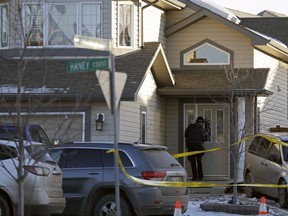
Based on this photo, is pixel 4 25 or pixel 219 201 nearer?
pixel 219 201

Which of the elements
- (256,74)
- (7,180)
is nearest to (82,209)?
(7,180)

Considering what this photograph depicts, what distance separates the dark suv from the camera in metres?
14.4

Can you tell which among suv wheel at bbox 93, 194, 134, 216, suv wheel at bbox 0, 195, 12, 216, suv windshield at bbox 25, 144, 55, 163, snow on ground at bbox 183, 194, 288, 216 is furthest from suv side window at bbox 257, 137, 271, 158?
suv windshield at bbox 25, 144, 55, 163

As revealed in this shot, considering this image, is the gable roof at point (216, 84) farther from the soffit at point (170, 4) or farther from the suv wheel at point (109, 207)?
the suv wheel at point (109, 207)

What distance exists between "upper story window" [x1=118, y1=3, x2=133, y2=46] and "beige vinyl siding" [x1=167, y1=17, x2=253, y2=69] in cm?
318

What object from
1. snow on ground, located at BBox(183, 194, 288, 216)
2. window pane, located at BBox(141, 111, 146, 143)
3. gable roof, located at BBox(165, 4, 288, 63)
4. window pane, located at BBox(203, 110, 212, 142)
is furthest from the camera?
window pane, located at BBox(203, 110, 212, 142)

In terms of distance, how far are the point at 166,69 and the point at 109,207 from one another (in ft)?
30.0

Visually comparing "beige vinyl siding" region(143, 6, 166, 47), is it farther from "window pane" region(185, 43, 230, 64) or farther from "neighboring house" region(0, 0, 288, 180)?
"window pane" region(185, 43, 230, 64)

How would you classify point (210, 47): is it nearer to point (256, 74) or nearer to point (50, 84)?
point (256, 74)

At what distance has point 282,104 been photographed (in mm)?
28922

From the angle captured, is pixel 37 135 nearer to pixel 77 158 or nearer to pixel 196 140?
pixel 77 158

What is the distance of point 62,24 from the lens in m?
22.4

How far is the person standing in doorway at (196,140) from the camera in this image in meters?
23.5

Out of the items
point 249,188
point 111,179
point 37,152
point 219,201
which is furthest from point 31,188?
→ point 249,188
